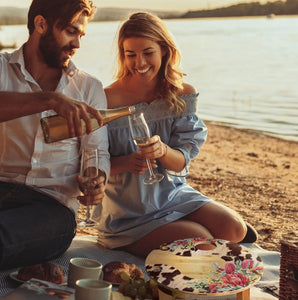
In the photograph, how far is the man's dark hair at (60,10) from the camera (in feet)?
10.8

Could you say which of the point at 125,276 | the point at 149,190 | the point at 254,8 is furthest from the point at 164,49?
the point at 254,8

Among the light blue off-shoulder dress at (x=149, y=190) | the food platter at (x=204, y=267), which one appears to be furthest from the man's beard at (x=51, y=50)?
the food platter at (x=204, y=267)

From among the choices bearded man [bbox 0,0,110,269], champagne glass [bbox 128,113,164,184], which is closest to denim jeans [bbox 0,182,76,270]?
bearded man [bbox 0,0,110,269]

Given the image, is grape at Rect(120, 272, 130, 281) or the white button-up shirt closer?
grape at Rect(120, 272, 130, 281)

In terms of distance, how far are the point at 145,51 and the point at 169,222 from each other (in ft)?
3.28

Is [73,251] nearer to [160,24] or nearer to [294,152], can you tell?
[160,24]

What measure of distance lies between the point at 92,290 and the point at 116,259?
145 centimetres

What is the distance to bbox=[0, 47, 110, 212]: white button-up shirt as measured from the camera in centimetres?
337

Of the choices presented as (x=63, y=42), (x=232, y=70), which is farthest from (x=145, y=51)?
(x=232, y=70)

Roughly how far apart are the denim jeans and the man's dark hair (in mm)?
912

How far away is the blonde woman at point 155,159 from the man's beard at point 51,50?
0.43 m

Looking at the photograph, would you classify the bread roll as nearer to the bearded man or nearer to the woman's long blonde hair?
the bearded man

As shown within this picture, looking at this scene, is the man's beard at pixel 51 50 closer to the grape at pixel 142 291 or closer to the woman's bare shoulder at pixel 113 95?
the woman's bare shoulder at pixel 113 95

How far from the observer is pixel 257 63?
2402 centimetres
